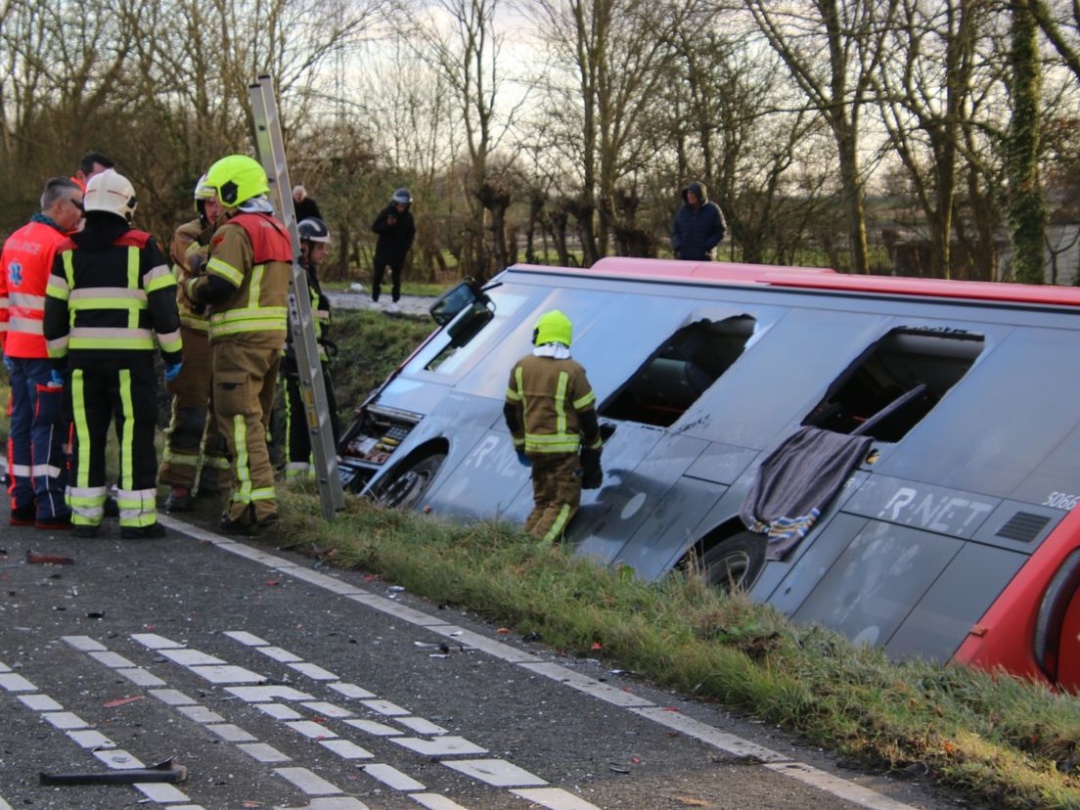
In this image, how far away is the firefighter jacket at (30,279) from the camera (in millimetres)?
8520

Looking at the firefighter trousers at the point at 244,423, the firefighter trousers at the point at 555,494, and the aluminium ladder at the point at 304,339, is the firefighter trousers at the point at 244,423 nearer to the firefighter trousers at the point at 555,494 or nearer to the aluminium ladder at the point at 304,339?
the aluminium ladder at the point at 304,339

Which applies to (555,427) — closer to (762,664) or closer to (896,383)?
(896,383)

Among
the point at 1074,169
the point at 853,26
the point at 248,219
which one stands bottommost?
the point at 248,219

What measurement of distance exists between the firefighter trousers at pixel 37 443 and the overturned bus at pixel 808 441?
207cm

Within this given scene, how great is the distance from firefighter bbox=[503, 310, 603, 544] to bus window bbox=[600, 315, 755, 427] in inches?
20.7

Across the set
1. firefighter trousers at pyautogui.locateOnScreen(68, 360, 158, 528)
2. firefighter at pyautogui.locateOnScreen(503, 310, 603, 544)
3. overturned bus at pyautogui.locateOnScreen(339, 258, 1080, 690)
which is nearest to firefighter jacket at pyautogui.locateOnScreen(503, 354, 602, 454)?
firefighter at pyautogui.locateOnScreen(503, 310, 603, 544)

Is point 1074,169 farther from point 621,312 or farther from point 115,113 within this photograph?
point 115,113

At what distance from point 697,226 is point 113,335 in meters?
8.88

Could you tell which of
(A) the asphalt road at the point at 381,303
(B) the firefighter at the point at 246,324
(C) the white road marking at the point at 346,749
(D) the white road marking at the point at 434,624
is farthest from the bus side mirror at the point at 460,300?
(A) the asphalt road at the point at 381,303

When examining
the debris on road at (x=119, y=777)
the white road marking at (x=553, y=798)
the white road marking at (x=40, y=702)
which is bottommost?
the white road marking at (x=553, y=798)

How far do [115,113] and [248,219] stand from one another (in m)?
21.4

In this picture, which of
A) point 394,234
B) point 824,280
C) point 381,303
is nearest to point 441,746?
point 824,280

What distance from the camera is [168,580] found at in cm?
686

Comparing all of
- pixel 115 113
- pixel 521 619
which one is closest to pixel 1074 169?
pixel 521 619
